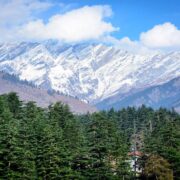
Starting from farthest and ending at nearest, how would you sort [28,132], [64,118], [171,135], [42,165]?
[64,118], [171,135], [28,132], [42,165]

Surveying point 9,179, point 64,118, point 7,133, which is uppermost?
point 64,118

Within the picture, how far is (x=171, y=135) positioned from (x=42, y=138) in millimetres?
30519

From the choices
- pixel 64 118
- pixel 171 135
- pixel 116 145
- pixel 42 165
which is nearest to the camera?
pixel 42 165

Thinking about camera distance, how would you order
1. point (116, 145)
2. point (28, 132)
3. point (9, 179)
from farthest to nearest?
point (116, 145) < point (28, 132) < point (9, 179)

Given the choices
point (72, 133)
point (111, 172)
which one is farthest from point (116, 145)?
point (72, 133)

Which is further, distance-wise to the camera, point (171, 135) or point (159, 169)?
point (171, 135)

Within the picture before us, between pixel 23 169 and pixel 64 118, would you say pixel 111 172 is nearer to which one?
pixel 23 169

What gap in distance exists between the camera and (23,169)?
65875 mm

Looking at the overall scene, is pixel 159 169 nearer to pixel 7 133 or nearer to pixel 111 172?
pixel 111 172

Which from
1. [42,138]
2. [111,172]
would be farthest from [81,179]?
[42,138]

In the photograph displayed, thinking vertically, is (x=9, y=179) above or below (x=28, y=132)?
below

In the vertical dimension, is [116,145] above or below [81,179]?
above

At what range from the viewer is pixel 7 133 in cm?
6378

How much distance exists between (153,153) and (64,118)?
26027 mm
